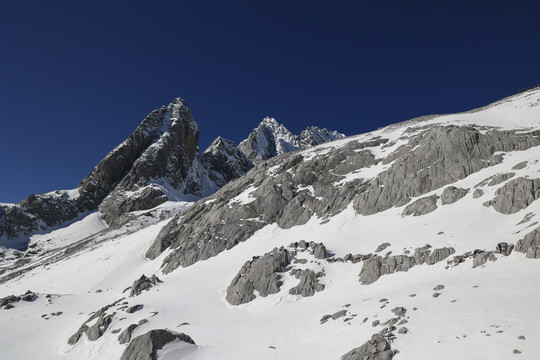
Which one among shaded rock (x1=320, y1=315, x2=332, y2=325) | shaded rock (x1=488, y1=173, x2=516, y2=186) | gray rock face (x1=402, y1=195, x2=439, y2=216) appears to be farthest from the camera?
gray rock face (x1=402, y1=195, x2=439, y2=216)

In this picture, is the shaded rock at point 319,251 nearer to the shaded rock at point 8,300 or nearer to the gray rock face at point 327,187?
the gray rock face at point 327,187

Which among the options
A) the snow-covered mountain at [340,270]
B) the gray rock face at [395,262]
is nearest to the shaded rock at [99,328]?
the snow-covered mountain at [340,270]

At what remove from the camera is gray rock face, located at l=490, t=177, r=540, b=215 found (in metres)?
27.8

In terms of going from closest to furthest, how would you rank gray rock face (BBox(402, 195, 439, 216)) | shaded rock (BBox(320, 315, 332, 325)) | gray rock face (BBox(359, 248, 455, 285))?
shaded rock (BBox(320, 315, 332, 325))
gray rock face (BBox(359, 248, 455, 285))
gray rock face (BBox(402, 195, 439, 216))

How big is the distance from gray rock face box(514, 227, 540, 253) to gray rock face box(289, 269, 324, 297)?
15642mm

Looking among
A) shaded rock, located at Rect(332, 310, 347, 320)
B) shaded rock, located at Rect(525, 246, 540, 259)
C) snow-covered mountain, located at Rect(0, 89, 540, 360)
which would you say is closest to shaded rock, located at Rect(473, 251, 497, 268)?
snow-covered mountain, located at Rect(0, 89, 540, 360)

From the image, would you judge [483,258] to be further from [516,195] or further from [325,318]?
[325,318]

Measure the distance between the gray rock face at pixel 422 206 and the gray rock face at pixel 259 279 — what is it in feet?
50.7

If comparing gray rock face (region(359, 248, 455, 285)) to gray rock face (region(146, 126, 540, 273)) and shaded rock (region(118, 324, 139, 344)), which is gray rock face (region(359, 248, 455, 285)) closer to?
gray rock face (region(146, 126, 540, 273))

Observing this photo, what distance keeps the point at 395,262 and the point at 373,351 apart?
13.9m

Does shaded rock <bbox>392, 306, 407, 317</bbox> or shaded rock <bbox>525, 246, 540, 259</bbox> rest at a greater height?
shaded rock <bbox>525, 246, 540, 259</bbox>

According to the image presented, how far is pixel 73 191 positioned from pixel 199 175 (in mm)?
60820

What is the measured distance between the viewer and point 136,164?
147375 millimetres

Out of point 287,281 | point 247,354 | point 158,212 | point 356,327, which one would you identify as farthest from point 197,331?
point 158,212
